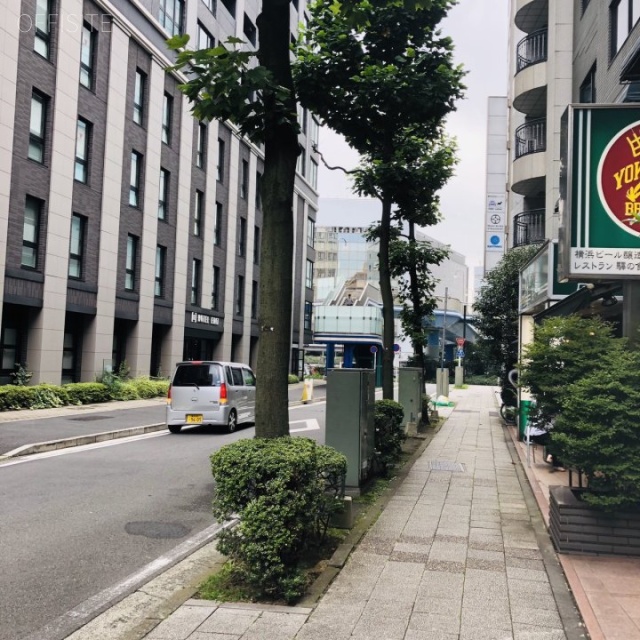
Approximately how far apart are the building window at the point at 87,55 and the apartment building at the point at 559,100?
15.7 metres

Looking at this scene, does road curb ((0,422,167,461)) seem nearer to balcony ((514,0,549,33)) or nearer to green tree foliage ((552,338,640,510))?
green tree foliage ((552,338,640,510))

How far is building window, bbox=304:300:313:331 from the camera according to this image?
175 feet

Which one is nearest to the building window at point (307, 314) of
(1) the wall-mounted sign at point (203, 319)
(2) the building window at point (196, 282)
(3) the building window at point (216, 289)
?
(3) the building window at point (216, 289)

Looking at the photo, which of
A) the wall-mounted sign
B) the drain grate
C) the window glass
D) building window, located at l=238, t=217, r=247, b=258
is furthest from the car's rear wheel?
building window, located at l=238, t=217, r=247, b=258

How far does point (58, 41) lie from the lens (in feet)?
72.0

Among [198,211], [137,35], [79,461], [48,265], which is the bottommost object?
[79,461]

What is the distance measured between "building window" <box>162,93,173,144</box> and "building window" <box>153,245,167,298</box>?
16.9 ft

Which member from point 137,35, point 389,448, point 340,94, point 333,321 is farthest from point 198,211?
point 389,448

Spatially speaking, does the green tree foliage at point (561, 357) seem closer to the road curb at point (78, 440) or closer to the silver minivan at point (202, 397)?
the road curb at point (78, 440)

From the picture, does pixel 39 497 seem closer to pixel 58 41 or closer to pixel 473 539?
pixel 473 539

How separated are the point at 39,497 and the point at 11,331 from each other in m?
14.7

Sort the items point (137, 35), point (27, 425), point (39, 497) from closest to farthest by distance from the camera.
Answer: point (39, 497) < point (27, 425) < point (137, 35)

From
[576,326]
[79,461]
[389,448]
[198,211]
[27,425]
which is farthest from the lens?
[198,211]

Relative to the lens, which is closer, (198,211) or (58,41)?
(58,41)
